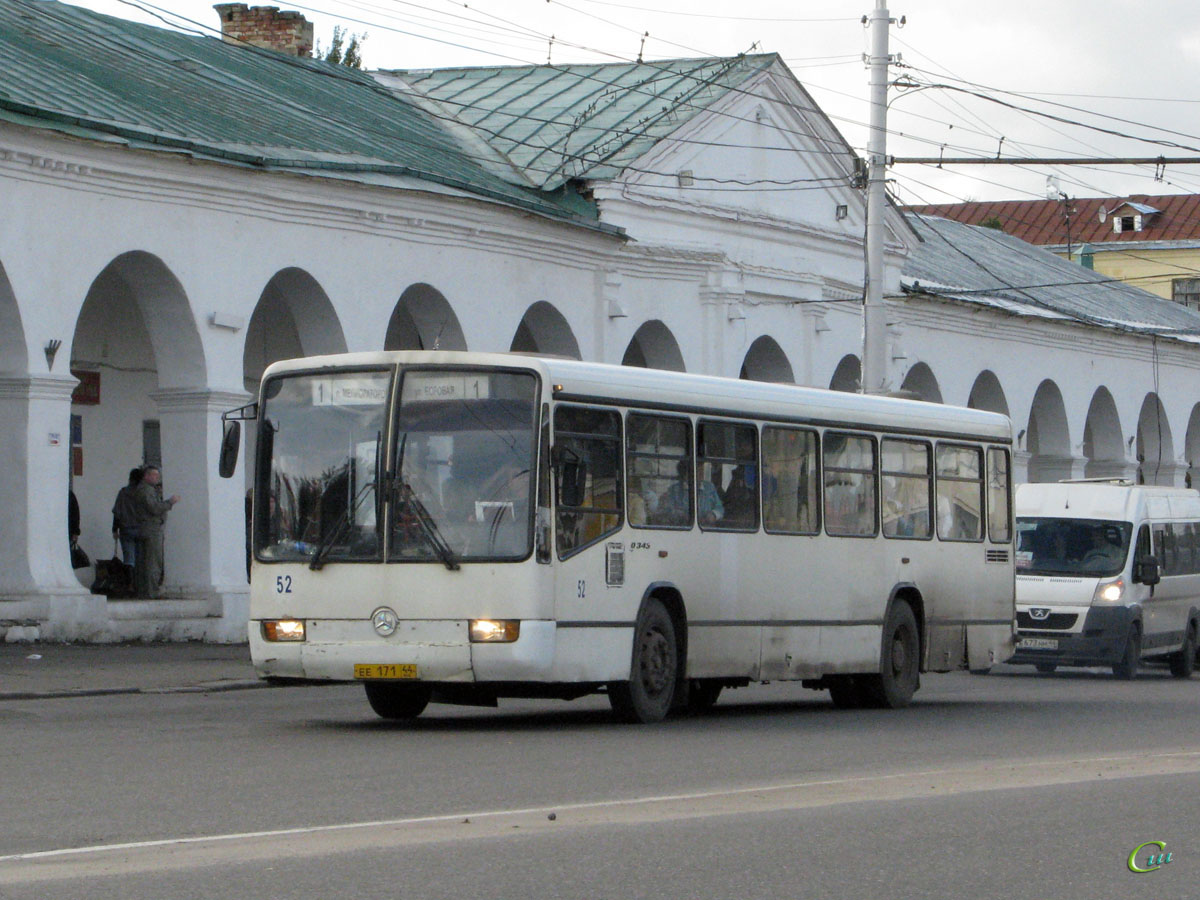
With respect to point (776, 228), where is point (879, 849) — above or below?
below

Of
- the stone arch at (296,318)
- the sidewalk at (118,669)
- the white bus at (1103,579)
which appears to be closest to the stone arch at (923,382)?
the white bus at (1103,579)

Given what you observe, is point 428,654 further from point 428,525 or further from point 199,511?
point 199,511

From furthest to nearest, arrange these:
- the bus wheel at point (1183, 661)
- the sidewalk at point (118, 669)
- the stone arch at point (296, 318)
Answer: the stone arch at point (296, 318)
the bus wheel at point (1183, 661)
the sidewalk at point (118, 669)

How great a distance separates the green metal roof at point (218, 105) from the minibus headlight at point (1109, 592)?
9.99 meters

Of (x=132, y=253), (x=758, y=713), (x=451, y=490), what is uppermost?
(x=132, y=253)

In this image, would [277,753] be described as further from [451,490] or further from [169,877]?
[169,877]

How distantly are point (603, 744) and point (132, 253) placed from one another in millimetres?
12772

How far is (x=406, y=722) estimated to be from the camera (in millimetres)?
15539

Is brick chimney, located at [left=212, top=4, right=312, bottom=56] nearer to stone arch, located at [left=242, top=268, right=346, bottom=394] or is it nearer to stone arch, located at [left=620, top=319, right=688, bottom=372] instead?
stone arch, located at [left=620, top=319, right=688, bottom=372]

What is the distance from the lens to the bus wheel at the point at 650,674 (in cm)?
1517

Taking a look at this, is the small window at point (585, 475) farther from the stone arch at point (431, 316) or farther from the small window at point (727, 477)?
the stone arch at point (431, 316)

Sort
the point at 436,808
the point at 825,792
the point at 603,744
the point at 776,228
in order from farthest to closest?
1. the point at 776,228
2. the point at 603,744
3. the point at 825,792
4. the point at 436,808

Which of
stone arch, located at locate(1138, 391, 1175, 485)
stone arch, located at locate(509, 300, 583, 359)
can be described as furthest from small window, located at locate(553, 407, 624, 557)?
stone arch, located at locate(1138, 391, 1175, 485)

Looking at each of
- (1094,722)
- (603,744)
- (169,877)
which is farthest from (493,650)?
(169,877)
